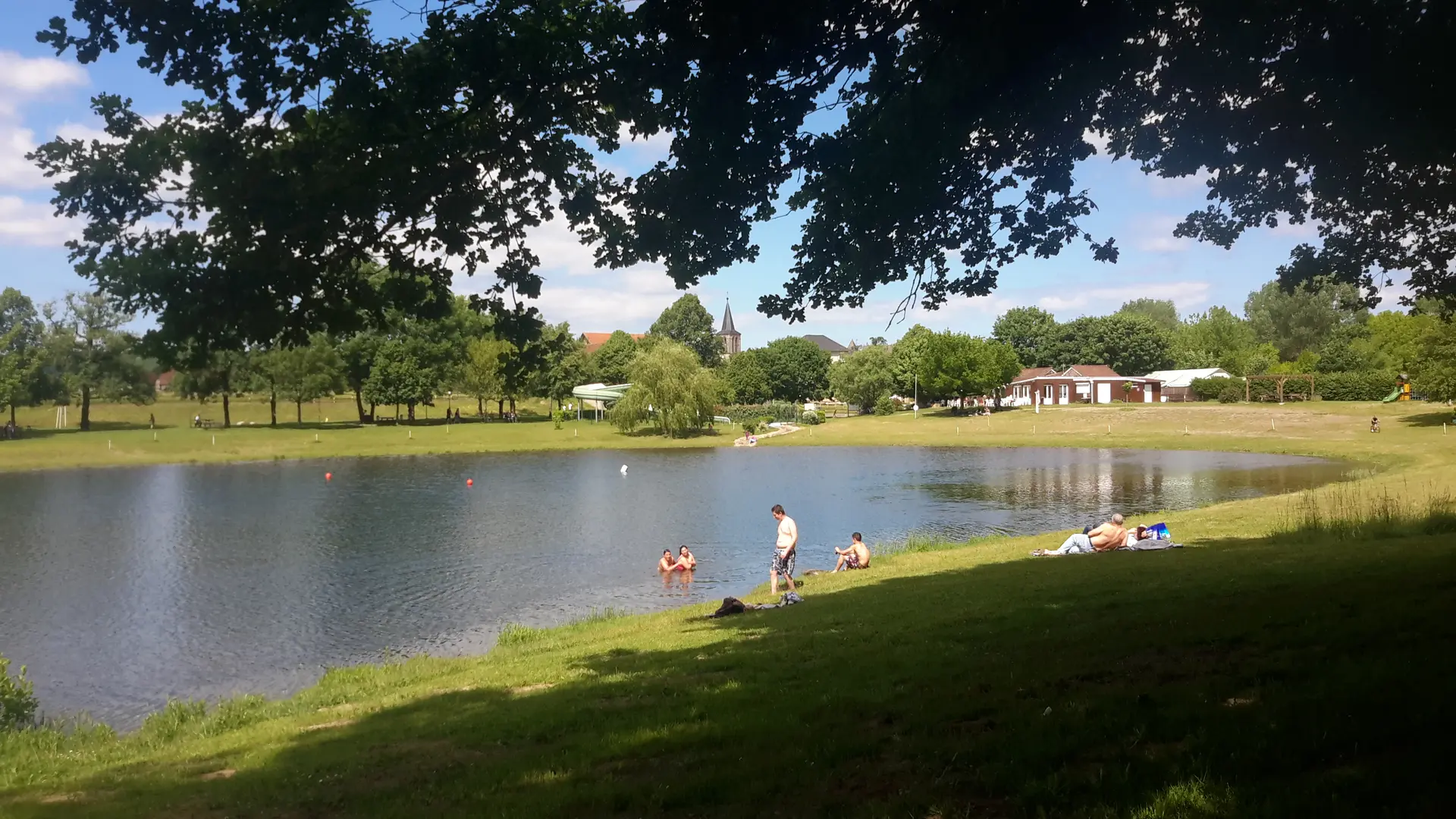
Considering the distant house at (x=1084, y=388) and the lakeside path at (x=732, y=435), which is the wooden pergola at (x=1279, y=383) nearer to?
the lakeside path at (x=732, y=435)

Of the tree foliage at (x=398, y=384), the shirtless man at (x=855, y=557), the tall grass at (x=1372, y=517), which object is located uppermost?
the tree foliage at (x=398, y=384)

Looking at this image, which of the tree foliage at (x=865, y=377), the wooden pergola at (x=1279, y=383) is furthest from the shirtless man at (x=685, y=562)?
the tree foliage at (x=865, y=377)

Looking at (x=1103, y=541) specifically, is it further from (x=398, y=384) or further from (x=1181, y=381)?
(x=1181, y=381)

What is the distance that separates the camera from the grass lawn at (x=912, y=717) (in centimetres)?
499

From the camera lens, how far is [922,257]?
11250 mm

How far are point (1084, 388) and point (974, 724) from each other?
357ft

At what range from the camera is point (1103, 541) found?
1820 centimetres

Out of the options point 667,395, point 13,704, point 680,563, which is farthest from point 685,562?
point 667,395

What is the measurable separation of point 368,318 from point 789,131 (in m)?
4.57

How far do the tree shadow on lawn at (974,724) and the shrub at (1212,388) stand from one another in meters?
85.8

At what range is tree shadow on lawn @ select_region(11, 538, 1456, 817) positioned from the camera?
16.1 feet

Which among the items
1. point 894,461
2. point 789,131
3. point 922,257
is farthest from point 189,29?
point 894,461

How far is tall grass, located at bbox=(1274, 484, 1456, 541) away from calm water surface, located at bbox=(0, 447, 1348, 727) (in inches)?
355

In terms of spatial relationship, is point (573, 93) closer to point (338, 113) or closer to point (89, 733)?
point (338, 113)
